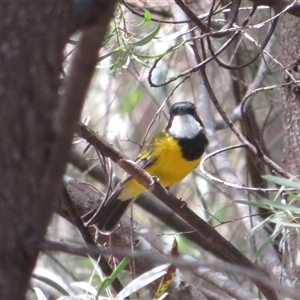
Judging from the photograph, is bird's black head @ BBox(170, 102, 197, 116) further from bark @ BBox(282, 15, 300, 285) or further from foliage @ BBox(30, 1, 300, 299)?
bark @ BBox(282, 15, 300, 285)

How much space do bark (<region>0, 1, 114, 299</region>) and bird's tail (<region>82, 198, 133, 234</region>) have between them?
39.7 inches

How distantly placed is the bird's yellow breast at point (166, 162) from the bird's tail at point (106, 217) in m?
0.11

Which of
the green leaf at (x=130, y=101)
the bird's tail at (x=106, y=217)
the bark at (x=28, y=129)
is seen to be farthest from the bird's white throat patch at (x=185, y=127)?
the bark at (x=28, y=129)

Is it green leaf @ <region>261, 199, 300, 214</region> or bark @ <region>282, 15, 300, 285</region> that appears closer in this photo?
green leaf @ <region>261, 199, 300, 214</region>

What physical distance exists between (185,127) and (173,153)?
0.11 metres

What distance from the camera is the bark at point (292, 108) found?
57.6 inches

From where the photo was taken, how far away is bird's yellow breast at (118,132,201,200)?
2066 millimetres

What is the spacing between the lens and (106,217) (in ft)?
5.62

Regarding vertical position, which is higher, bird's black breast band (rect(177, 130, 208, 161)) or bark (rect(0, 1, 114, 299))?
bird's black breast band (rect(177, 130, 208, 161))

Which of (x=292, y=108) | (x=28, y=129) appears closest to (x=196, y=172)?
(x=292, y=108)

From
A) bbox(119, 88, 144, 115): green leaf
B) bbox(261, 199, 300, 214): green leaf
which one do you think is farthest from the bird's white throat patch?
bbox(261, 199, 300, 214): green leaf

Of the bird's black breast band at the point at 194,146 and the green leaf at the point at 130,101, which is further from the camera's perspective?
the green leaf at the point at 130,101

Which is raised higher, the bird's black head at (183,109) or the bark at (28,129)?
the bird's black head at (183,109)

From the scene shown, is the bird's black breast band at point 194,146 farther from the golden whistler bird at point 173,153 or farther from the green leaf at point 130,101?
the green leaf at point 130,101
